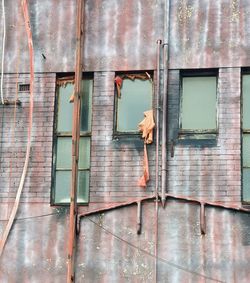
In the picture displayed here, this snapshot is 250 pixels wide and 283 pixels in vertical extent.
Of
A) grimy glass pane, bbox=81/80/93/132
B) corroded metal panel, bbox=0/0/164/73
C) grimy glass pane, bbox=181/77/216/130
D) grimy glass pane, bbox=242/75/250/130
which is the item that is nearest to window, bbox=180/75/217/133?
grimy glass pane, bbox=181/77/216/130

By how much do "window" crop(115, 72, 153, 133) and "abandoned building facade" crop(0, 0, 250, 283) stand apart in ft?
0.06

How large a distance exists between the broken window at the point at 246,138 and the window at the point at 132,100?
1.60 meters

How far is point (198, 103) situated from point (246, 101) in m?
0.81

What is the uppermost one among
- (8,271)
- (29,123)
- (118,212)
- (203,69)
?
(203,69)

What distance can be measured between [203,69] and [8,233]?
170 inches

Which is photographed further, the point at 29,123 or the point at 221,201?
the point at 29,123

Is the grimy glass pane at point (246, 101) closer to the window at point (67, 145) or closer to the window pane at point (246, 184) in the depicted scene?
the window pane at point (246, 184)

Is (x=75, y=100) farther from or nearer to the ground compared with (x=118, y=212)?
farther from the ground

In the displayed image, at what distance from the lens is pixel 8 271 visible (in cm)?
1444

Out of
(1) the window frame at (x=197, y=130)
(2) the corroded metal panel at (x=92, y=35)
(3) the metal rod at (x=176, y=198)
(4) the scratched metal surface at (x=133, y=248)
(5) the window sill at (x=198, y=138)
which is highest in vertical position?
(2) the corroded metal panel at (x=92, y=35)

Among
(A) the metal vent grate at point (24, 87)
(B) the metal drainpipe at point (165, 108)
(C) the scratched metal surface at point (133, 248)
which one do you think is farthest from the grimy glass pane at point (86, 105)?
(C) the scratched metal surface at point (133, 248)

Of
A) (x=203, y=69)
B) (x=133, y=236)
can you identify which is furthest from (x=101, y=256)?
(x=203, y=69)

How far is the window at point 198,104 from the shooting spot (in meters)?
14.6

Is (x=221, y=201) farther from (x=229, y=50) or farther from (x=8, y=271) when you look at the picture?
(x=8, y=271)
